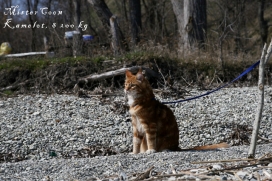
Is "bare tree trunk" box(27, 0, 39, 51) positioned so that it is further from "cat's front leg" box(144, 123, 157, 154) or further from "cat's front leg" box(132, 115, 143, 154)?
"cat's front leg" box(144, 123, 157, 154)

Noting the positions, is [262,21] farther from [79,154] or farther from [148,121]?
[148,121]

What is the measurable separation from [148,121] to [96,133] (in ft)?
7.96

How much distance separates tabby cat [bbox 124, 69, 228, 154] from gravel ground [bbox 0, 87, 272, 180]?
470 millimetres

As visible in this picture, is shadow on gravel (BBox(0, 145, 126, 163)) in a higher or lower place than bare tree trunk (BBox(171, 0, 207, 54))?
lower

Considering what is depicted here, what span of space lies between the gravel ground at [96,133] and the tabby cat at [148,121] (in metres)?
0.47

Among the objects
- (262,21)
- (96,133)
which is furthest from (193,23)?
(262,21)

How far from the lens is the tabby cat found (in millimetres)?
6129

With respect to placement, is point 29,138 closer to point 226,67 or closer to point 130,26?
point 226,67

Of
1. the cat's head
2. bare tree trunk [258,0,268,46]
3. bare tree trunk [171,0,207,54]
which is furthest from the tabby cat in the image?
bare tree trunk [258,0,268,46]

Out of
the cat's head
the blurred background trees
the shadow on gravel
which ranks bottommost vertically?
the shadow on gravel

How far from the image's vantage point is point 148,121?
611cm

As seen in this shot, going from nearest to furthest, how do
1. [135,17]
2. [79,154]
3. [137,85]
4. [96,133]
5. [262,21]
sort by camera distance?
[137,85], [79,154], [96,133], [135,17], [262,21]

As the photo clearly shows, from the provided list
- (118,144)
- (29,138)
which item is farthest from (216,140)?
(29,138)

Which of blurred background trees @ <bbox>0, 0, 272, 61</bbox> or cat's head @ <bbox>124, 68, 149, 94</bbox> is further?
blurred background trees @ <bbox>0, 0, 272, 61</bbox>
